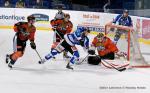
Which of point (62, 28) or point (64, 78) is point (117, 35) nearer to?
point (62, 28)

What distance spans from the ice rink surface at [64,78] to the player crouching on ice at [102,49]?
21cm

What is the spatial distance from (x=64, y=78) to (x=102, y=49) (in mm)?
1472

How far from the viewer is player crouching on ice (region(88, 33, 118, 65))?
7.76m

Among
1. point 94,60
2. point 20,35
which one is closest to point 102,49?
point 94,60

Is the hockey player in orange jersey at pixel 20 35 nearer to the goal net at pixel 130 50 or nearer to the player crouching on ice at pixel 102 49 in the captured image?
the player crouching on ice at pixel 102 49

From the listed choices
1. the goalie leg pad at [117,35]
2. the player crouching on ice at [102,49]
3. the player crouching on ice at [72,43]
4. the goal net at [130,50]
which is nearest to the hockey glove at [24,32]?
the player crouching on ice at [72,43]

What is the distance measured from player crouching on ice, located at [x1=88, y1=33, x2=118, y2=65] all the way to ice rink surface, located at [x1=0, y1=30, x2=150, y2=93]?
0.21 m

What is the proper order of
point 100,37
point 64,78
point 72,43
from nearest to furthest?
point 64,78
point 72,43
point 100,37

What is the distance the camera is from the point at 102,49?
7.82 meters

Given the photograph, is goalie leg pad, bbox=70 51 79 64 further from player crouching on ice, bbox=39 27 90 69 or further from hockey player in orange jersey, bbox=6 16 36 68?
hockey player in orange jersey, bbox=6 16 36 68

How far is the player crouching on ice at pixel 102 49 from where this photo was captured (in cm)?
776

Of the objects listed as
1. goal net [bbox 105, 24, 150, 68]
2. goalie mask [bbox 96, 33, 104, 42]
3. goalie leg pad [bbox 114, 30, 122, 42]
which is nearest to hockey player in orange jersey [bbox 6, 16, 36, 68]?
goalie mask [bbox 96, 33, 104, 42]

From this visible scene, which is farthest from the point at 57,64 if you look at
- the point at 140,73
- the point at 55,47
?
the point at 140,73

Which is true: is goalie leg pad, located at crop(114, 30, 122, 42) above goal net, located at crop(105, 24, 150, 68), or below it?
above
